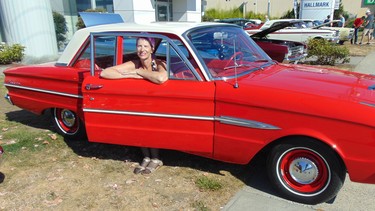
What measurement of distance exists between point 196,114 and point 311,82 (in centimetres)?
116

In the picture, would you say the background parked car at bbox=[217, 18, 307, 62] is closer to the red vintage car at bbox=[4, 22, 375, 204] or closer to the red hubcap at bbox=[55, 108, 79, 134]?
the red vintage car at bbox=[4, 22, 375, 204]

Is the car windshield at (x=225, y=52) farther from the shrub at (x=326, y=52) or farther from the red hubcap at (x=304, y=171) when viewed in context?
the shrub at (x=326, y=52)

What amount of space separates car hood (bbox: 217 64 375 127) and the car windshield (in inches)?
8.2

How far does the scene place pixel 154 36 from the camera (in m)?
3.48

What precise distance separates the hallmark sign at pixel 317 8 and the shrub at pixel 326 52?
1193cm

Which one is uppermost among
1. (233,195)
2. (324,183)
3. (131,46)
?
(131,46)

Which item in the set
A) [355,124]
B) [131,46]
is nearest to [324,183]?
[355,124]

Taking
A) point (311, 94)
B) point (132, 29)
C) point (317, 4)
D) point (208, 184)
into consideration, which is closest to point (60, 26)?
point (132, 29)

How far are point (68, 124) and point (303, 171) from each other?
3329mm

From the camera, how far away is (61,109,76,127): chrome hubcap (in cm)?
466

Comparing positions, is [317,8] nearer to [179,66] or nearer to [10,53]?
[10,53]

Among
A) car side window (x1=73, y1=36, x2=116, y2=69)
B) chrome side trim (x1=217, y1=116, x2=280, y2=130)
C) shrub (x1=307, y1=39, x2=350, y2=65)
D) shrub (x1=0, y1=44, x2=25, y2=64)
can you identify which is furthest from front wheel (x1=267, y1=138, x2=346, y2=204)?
shrub (x1=0, y1=44, x2=25, y2=64)

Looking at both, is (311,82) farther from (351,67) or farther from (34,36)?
(34,36)

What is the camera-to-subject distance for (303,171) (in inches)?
120
